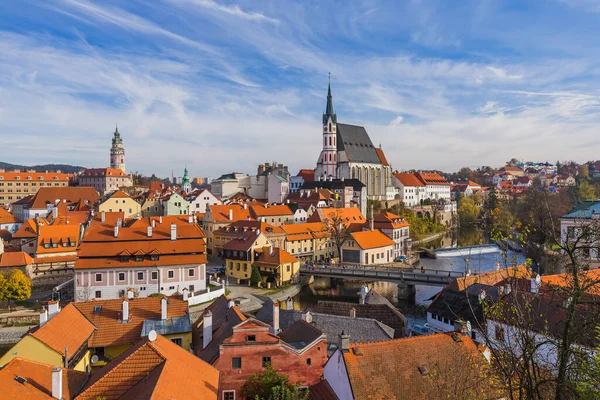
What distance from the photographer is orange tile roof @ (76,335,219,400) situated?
42.3ft

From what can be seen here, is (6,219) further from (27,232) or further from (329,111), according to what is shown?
(329,111)

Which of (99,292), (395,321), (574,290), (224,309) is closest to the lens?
(574,290)

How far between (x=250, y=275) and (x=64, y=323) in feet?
86.9

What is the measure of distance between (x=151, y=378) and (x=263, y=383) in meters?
4.21

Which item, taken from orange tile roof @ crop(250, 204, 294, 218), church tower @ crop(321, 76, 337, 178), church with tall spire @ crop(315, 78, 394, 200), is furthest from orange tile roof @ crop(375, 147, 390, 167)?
orange tile roof @ crop(250, 204, 294, 218)

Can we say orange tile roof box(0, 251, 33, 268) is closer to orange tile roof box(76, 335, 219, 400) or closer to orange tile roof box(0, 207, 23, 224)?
orange tile roof box(0, 207, 23, 224)

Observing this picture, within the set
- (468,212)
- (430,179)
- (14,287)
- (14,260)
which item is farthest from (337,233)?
(430,179)

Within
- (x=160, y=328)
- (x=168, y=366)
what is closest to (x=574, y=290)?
(x=168, y=366)

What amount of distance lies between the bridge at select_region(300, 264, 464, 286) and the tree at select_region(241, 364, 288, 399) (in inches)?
1002

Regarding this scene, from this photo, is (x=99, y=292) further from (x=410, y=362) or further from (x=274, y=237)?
(x=410, y=362)

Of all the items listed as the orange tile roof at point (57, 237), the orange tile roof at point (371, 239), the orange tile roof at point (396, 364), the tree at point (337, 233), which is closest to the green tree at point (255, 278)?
the tree at point (337, 233)

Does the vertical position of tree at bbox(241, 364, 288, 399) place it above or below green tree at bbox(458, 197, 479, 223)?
below

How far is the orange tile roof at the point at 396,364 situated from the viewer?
15.0 m

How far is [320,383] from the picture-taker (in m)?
17.4
